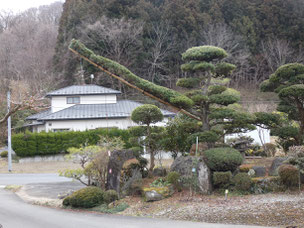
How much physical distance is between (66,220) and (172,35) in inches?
1487

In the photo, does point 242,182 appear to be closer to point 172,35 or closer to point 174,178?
point 174,178

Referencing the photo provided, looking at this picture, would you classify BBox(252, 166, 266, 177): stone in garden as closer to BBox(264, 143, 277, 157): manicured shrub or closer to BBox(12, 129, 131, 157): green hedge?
BBox(264, 143, 277, 157): manicured shrub

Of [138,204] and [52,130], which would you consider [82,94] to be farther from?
[138,204]

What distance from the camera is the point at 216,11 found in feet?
156

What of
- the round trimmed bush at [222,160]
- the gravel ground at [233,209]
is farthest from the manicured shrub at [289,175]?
the round trimmed bush at [222,160]

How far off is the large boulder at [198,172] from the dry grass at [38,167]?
13.6 meters

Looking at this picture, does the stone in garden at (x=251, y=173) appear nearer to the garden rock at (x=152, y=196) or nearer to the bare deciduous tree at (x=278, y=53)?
the garden rock at (x=152, y=196)

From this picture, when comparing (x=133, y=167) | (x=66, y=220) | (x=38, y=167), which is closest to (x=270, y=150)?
(x=133, y=167)

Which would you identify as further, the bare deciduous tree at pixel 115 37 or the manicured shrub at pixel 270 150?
the bare deciduous tree at pixel 115 37

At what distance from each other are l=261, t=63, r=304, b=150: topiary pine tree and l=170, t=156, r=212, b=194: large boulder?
3815 mm

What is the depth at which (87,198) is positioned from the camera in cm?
1205

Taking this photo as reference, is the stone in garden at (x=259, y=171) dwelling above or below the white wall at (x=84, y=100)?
below

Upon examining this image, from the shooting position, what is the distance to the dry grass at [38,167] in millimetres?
25359

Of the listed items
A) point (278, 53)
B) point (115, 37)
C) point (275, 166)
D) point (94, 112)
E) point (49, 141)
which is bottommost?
point (275, 166)
